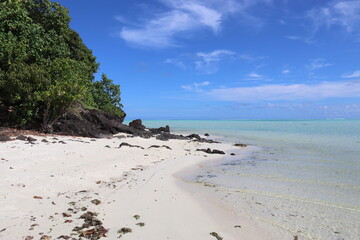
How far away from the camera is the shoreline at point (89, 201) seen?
14.9 ft

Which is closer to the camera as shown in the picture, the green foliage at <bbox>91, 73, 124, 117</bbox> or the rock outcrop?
the rock outcrop

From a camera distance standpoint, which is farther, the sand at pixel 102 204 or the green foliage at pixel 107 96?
the green foliage at pixel 107 96

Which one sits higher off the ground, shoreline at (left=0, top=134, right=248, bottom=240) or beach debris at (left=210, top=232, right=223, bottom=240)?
shoreline at (left=0, top=134, right=248, bottom=240)

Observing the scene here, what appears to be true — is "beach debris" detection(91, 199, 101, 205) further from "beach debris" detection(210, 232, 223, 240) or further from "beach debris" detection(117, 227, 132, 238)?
"beach debris" detection(210, 232, 223, 240)

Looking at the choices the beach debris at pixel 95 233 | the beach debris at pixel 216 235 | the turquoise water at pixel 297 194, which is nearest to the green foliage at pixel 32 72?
the turquoise water at pixel 297 194

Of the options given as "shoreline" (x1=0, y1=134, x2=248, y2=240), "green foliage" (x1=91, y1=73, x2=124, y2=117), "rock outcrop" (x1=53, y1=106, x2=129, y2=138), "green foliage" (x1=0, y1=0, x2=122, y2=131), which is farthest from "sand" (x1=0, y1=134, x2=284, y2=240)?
"green foliage" (x1=91, y1=73, x2=124, y2=117)

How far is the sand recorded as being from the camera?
180 inches

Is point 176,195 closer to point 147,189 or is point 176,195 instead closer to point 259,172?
point 147,189

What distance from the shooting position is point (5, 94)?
17.0m

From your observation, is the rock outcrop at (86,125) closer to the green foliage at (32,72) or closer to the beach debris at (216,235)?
the green foliage at (32,72)

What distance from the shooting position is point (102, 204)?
5945 millimetres

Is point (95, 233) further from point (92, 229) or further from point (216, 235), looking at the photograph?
point (216, 235)

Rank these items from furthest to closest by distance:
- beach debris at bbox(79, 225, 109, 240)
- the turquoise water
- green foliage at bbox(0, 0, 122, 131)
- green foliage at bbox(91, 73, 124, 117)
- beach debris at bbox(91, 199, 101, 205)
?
green foliage at bbox(91, 73, 124, 117) → green foliage at bbox(0, 0, 122, 131) → beach debris at bbox(91, 199, 101, 205) → the turquoise water → beach debris at bbox(79, 225, 109, 240)

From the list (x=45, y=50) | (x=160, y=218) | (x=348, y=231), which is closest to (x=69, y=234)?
(x=160, y=218)
